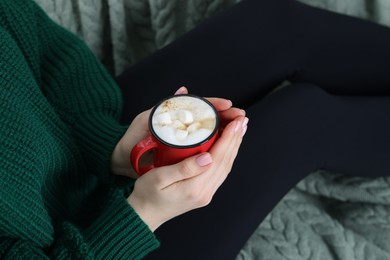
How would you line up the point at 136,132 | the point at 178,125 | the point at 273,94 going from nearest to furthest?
A: the point at 178,125
the point at 136,132
the point at 273,94

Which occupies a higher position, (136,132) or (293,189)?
(136,132)

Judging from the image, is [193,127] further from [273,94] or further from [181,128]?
[273,94]

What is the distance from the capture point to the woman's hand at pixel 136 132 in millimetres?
620

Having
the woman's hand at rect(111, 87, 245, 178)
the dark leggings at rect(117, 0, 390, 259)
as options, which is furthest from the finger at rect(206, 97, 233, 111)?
the dark leggings at rect(117, 0, 390, 259)

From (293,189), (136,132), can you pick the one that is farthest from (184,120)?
(293,189)

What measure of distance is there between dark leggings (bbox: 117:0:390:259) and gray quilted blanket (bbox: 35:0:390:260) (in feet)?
0.26

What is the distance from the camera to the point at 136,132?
0.68 m

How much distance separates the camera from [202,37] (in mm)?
896

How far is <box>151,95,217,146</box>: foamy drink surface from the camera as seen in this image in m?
0.54

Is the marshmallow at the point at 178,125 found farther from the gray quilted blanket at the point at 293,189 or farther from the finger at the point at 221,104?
the gray quilted blanket at the point at 293,189

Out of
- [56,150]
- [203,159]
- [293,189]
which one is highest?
[203,159]

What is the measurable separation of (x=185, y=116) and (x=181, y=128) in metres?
0.01

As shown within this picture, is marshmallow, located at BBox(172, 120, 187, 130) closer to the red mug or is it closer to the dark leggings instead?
the red mug

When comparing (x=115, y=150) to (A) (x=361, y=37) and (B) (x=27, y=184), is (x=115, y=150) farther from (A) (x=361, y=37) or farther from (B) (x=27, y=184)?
(A) (x=361, y=37)
